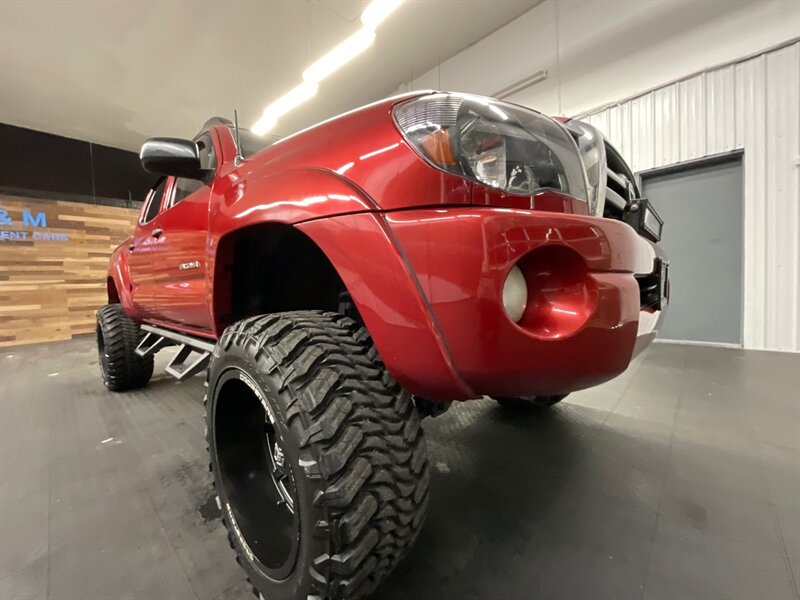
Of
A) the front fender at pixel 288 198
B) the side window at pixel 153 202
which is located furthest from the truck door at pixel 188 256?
the side window at pixel 153 202

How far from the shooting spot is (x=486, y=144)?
718 millimetres

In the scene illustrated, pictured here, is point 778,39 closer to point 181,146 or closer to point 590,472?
point 590,472

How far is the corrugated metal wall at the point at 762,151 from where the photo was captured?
3566 mm

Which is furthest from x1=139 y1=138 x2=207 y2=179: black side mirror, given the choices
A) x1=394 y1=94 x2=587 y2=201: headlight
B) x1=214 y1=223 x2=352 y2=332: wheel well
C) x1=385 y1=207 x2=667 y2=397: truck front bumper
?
x1=385 y1=207 x2=667 y2=397: truck front bumper

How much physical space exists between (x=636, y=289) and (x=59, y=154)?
33.2 feet

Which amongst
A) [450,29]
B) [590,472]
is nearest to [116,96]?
[450,29]

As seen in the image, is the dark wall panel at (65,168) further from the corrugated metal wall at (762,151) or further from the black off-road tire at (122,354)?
the corrugated metal wall at (762,151)

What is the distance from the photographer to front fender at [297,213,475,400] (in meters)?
0.66

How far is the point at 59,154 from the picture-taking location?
7082mm

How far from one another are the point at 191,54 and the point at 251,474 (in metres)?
6.07

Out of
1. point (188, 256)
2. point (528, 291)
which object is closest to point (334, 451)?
point (528, 291)

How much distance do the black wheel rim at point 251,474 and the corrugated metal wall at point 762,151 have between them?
4.99 meters

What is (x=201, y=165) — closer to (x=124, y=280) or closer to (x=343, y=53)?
(x=124, y=280)

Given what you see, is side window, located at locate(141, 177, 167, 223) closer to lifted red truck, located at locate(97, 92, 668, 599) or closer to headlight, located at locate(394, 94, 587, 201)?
lifted red truck, located at locate(97, 92, 668, 599)
